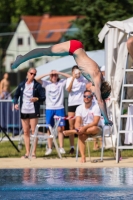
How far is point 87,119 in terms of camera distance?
1386 cm

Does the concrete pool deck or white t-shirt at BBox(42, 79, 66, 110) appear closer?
the concrete pool deck

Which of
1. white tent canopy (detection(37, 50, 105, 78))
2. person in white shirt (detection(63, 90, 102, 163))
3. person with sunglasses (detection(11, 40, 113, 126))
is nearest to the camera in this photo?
person with sunglasses (detection(11, 40, 113, 126))

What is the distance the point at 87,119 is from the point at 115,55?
252 centimetres

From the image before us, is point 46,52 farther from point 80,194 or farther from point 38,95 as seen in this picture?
point 38,95

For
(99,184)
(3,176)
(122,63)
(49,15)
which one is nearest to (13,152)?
(122,63)

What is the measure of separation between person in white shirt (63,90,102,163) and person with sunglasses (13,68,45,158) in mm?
1074

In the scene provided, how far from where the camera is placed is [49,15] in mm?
84625

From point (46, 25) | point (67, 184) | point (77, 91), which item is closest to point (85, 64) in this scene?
point (67, 184)

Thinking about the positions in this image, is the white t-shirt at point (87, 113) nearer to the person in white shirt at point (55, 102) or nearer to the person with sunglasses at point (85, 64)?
the person in white shirt at point (55, 102)

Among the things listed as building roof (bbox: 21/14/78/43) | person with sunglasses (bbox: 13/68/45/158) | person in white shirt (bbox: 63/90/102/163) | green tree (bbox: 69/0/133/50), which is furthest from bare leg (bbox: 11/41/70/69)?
building roof (bbox: 21/14/78/43)

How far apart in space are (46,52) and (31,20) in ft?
258

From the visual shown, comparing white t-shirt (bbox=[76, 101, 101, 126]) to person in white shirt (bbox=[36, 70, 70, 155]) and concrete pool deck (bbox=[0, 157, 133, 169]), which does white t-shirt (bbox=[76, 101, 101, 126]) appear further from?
person in white shirt (bbox=[36, 70, 70, 155])

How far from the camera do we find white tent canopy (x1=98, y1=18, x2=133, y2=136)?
15.5 meters

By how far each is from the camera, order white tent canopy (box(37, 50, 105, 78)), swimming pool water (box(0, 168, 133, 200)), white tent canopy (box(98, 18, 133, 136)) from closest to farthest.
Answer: swimming pool water (box(0, 168, 133, 200)) → white tent canopy (box(98, 18, 133, 136)) → white tent canopy (box(37, 50, 105, 78))
